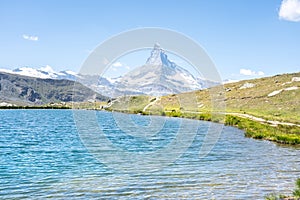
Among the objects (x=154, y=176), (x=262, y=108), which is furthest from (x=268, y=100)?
(x=154, y=176)

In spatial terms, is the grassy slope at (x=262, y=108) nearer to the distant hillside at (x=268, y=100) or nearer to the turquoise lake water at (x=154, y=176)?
the distant hillside at (x=268, y=100)

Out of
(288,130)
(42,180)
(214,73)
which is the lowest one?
(42,180)

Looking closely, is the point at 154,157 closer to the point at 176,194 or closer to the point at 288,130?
the point at 176,194

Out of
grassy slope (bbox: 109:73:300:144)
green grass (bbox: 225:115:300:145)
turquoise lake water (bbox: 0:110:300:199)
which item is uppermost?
grassy slope (bbox: 109:73:300:144)

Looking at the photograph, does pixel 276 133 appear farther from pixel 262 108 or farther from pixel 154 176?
pixel 262 108

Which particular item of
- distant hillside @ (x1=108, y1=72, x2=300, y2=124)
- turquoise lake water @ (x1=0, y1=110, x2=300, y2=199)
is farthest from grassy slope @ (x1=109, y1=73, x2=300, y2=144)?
turquoise lake water @ (x1=0, y1=110, x2=300, y2=199)

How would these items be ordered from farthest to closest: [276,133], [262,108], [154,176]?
[262,108]
[276,133]
[154,176]

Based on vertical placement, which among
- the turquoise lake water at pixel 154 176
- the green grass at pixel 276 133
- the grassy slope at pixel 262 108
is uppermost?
the grassy slope at pixel 262 108

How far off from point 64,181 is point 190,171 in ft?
36.6

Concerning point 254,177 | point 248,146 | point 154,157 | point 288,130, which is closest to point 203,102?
point 288,130

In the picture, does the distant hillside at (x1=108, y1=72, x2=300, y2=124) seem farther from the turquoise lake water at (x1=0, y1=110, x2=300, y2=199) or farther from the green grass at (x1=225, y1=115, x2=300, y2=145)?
the turquoise lake water at (x1=0, y1=110, x2=300, y2=199)

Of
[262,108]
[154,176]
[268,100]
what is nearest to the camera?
[154,176]

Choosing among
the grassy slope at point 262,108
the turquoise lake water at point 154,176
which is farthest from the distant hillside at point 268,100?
the turquoise lake water at point 154,176

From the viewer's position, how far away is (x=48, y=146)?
50094 mm
